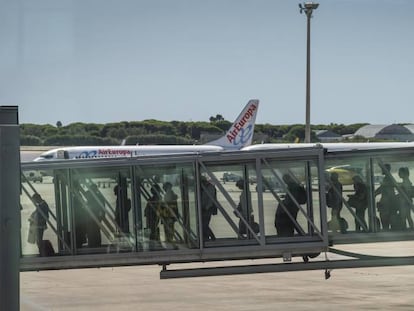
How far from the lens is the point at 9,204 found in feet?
33.2

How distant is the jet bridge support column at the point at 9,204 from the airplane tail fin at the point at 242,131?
79787mm

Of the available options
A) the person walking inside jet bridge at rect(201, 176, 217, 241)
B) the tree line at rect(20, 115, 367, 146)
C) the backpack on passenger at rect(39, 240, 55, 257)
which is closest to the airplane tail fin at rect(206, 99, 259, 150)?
the tree line at rect(20, 115, 367, 146)

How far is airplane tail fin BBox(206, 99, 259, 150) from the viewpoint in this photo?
90.7 meters

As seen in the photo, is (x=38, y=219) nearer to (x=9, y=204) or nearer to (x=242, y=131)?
(x=9, y=204)

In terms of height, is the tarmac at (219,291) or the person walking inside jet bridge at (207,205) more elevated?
the person walking inside jet bridge at (207,205)

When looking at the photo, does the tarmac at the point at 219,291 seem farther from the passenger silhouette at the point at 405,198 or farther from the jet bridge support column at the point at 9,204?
the jet bridge support column at the point at 9,204

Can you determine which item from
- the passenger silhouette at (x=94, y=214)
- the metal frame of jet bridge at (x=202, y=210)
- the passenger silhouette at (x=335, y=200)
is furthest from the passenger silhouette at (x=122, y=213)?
the passenger silhouette at (x=335, y=200)

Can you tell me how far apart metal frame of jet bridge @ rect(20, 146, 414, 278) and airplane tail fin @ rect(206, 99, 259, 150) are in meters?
72.8

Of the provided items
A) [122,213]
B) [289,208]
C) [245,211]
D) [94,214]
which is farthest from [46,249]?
[289,208]

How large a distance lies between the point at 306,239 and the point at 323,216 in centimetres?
60

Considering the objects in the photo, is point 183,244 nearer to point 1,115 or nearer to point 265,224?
point 265,224

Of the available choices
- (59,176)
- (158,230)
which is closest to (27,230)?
(59,176)

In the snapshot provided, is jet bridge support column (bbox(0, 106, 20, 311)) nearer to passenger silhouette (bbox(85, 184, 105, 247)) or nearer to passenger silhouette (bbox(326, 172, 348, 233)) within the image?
passenger silhouette (bbox(85, 184, 105, 247))

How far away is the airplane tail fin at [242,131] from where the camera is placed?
3570 inches
